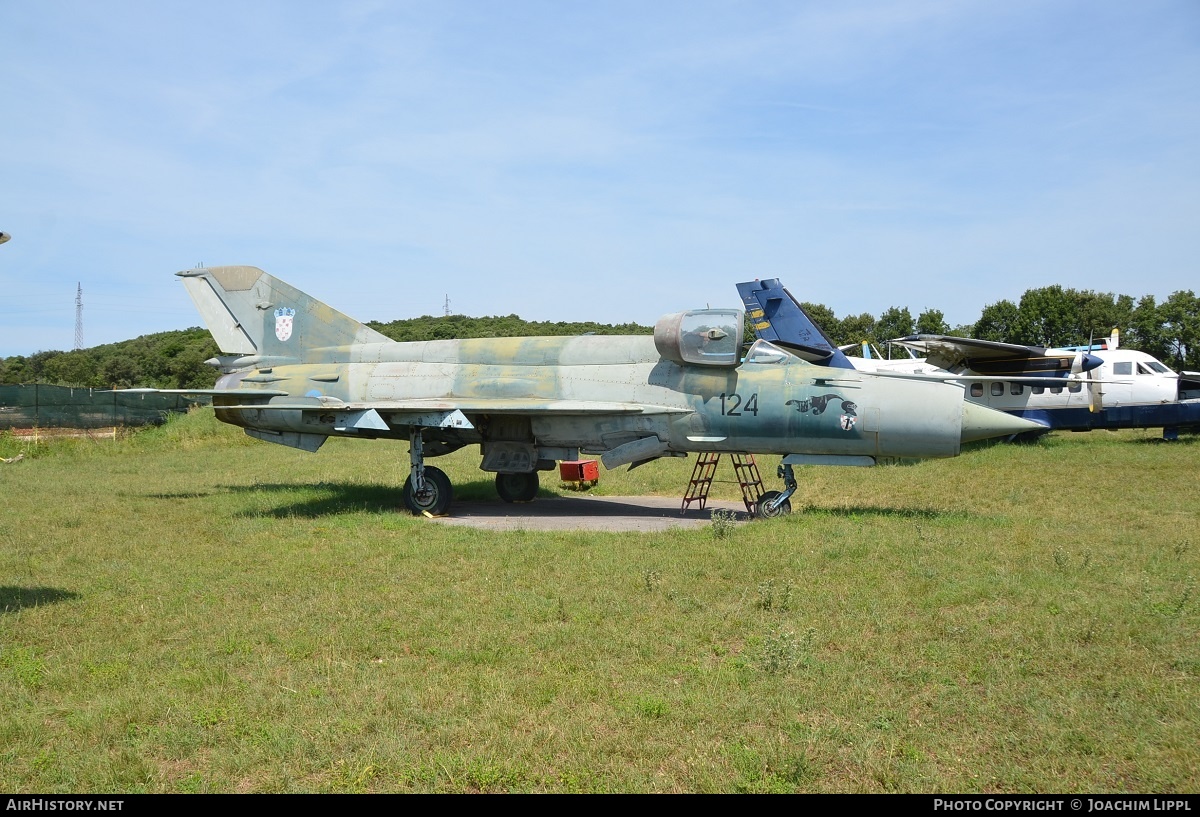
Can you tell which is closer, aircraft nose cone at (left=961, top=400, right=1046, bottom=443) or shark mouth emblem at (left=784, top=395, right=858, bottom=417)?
aircraft nose cone at (left=961, top=400, right=1046, bottom=443)

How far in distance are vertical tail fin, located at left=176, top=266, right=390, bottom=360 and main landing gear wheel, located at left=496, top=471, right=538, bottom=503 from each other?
11.8 ft

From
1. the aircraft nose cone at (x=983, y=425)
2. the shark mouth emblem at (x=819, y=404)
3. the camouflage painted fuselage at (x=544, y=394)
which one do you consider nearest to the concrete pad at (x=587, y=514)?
the camouflage painted fuselage at (x=544, y=394)

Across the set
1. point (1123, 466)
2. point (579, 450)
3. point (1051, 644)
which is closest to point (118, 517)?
point (579, 450)

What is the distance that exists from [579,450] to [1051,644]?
356 inches

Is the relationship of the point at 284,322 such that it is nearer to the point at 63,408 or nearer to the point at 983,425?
the point at 983,425

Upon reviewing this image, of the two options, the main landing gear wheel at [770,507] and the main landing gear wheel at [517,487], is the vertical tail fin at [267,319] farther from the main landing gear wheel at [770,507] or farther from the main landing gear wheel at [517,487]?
the main landing gear wheel at [770,507]

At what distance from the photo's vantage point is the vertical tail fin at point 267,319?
16.6m

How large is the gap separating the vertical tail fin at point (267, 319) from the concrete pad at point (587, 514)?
4104 mm

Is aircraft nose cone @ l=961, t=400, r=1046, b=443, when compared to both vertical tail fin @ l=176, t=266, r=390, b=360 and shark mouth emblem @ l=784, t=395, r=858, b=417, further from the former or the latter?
vertical tail fin @ l=176, t=266, r=390, b=360

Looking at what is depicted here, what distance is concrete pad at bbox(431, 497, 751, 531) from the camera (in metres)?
13.4

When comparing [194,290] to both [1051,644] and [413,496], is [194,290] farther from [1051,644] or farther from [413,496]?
[1051,644]

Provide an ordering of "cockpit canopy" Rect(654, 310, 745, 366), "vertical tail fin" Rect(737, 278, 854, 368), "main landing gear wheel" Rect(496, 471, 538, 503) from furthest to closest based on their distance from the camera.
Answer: "vertical tail fin" Rect(737, 278, 854, 368) → "main landing gear wheel" Rect(496, 471, 538, 503) → "cockpit canopy" Rect(654, 310, 745, 366)

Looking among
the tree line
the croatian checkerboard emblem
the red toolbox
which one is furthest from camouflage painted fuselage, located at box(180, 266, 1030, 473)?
the tree line

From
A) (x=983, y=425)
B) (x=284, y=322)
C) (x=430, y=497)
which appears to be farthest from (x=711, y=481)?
(x=284, y=322)
